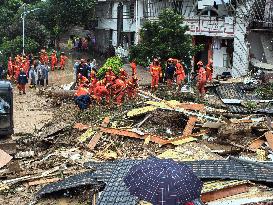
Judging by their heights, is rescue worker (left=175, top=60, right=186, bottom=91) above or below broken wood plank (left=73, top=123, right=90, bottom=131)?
above

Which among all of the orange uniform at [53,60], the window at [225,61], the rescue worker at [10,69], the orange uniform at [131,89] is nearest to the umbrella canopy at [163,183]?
the orange uniform at [131,89]

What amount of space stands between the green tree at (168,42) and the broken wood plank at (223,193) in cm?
1594

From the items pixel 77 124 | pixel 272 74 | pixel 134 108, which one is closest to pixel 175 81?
pixel 272 74

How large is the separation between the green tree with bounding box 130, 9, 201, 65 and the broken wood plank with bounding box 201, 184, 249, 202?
15.9 metres

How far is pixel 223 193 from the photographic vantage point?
7.89 m

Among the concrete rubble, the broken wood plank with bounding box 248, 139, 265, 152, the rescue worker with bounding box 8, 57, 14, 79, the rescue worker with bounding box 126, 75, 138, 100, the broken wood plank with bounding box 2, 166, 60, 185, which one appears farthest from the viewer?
the rescue worker with bounding box 8, 57, 14, 79

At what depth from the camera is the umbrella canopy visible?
19.2ft

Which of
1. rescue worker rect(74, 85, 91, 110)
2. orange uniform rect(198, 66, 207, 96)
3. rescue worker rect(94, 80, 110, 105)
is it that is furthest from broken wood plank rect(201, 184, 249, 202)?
orange uniform rect(198, 66, 207, 96)

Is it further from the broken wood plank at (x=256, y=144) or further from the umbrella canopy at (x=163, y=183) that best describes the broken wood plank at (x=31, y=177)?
the broken wood plank at (x=256, y=144)

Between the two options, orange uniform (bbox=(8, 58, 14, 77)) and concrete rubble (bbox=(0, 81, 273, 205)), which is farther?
orange uniform (bbox=(8, 58, 14, 77))

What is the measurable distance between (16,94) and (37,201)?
15.1 m

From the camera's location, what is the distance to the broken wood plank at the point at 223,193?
781 cm

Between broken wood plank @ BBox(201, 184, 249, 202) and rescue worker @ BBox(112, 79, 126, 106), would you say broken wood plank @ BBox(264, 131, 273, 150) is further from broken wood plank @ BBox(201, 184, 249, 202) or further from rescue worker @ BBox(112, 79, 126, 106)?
rescue worker @ BBox(112, 79, 126, 106)

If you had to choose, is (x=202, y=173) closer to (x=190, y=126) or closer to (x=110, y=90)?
(x=190, y=126)
